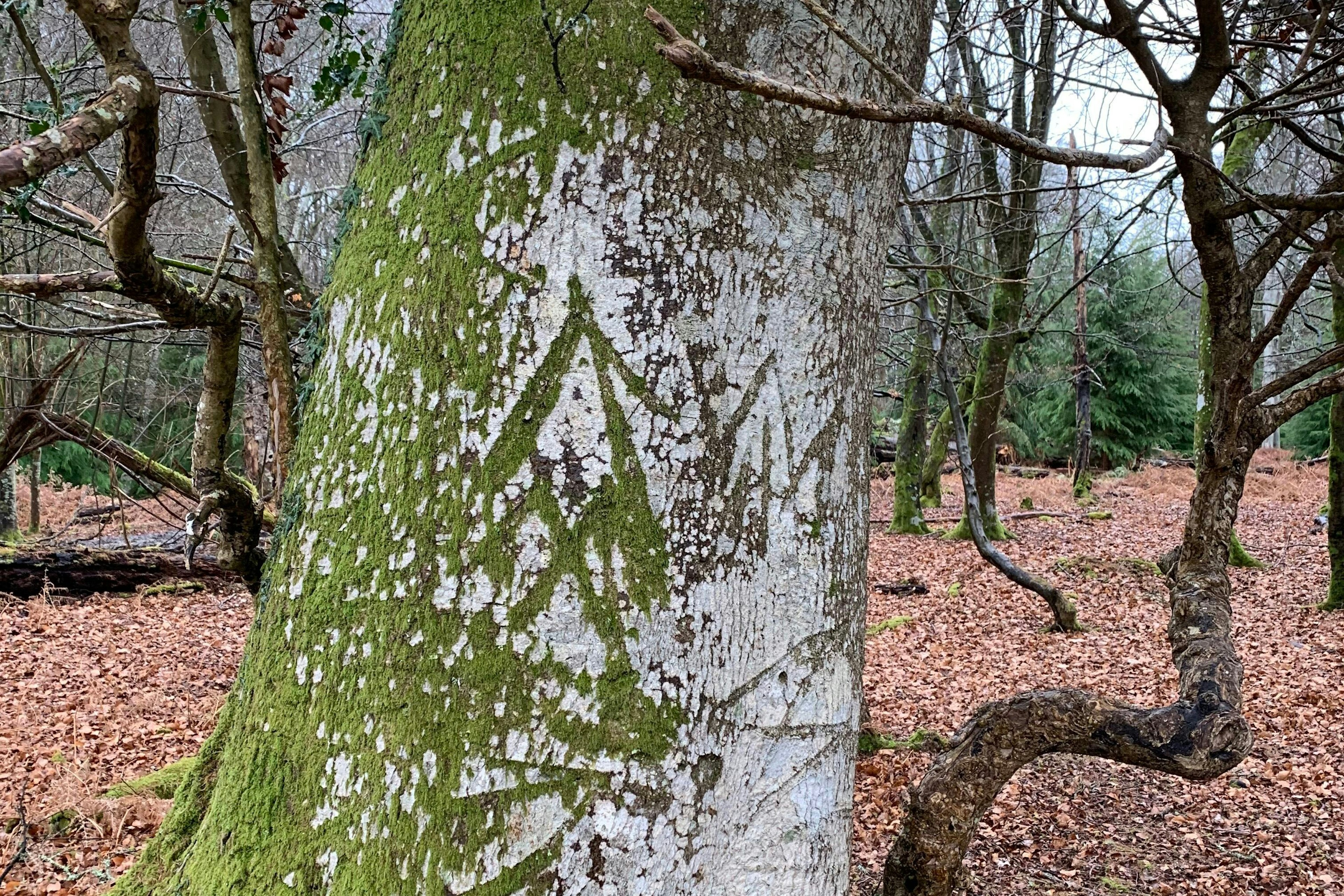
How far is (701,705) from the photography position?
1288mm

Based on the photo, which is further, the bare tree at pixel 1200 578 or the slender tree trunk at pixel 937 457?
the slender tree trunk at pixel 937 457

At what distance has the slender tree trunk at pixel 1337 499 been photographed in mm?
7035

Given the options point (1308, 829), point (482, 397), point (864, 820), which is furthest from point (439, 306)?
point (1308, 829)

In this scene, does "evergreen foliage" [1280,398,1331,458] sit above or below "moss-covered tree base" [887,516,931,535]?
above

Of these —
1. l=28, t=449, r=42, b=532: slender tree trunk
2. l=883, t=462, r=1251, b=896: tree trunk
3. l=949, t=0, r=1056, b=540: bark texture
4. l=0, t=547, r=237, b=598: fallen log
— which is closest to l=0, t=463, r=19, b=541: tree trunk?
l=28, t=449, r=42, b=532: slender tree trunk

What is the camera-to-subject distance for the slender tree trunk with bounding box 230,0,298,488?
93.2 inches

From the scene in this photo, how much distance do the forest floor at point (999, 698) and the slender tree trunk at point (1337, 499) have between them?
0.29 meters

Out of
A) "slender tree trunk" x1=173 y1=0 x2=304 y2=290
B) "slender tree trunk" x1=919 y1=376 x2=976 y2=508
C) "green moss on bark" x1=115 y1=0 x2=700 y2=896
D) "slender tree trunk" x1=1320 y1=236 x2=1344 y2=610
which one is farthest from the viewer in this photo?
"slender tree trunk" x1=919 y1=376 x2=976 y2=508

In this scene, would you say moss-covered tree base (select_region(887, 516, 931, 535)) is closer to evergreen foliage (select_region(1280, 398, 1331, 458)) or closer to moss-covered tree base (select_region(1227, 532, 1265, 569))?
moss-covered tree base (select_region(1227, 532, 1265, 569))

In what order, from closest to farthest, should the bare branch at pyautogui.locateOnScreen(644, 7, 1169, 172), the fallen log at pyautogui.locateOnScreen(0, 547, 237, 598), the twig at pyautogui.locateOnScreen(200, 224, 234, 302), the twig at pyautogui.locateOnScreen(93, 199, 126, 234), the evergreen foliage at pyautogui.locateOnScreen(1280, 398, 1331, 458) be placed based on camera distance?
the bare branch at pyautogui.locateOnScreen(644, 7, 1169, 172) → the twig at pyautogui.locateOnScreen(93, 199, 126, 234) → the twig at pyautogui.locateOnScreen(200, 224, 234, 302) → the fallen log at pyautogui.locateOnScreen(0, 547, 237, 598) → the evergreen foliage at pyautogui.locateOnScreen(1280, 398, 1331, 458)

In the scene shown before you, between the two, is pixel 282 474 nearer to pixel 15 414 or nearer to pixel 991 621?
pixel 15 414

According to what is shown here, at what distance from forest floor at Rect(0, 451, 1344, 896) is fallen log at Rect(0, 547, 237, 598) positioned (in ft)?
0.62

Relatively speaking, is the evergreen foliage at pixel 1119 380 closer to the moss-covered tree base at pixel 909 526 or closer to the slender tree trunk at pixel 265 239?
the moss-covered tree base at pixel 909 526

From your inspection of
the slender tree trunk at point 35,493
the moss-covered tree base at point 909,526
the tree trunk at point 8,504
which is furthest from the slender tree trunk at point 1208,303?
the tree trunk at point 8,504
